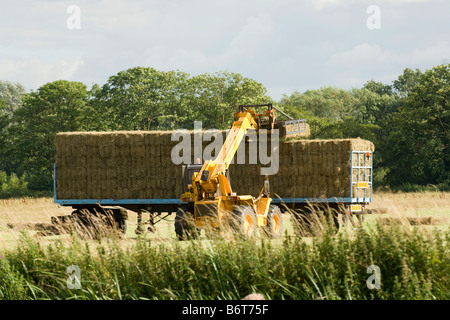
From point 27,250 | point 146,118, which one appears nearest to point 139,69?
point 146,118

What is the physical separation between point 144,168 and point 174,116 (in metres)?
35.6

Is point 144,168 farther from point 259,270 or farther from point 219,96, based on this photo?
point 219,96

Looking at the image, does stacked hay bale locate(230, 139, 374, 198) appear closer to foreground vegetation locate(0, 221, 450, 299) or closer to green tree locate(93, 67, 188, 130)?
foreground vegetation locate(0, 221, 450, 299)

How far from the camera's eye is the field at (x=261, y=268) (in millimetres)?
9602

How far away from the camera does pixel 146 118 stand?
199 ft

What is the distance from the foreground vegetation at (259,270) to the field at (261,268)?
0.05 ft

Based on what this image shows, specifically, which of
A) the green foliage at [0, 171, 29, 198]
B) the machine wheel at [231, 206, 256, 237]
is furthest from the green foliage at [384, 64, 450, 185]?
the machine wheel at [231, 206, 256, 237]

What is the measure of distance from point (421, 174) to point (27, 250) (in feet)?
151

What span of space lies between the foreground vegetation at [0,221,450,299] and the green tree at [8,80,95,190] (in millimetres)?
50951

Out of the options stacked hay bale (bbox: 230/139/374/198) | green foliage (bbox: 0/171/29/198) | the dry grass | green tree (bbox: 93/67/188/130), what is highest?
green tree (bbox: 93/67/188/130)

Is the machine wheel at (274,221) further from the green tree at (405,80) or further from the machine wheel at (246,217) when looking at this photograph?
the green tree at (405,80)

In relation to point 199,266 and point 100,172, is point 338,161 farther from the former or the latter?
point 199,266

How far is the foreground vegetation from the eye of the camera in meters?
9.59
